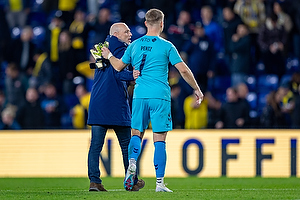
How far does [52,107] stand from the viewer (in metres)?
14.1

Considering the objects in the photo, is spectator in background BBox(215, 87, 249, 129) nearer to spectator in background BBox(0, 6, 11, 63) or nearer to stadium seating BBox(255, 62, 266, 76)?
stadium seating BBox(255, 62, 266, 76)

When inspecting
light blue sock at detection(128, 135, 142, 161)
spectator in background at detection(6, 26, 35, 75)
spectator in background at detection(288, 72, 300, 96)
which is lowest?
light blue sock at detection(128, 135, 142, 161)

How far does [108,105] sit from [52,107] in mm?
6747

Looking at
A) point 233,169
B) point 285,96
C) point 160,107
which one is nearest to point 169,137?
point 233,169

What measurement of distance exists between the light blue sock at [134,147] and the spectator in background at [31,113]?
7099 millimetres

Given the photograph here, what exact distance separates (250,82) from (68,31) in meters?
4.60

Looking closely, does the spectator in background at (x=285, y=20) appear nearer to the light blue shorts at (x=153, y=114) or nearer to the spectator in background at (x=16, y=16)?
the spectator in background at (x=16, y=16)

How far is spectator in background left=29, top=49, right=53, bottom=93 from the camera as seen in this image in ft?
50.8

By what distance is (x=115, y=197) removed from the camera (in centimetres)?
662

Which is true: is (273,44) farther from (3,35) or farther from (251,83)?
(3,35)

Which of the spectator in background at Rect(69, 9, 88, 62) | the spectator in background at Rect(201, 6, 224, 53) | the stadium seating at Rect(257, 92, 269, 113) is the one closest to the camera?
the spectator in background at Rect(201, 6, 224, 53)

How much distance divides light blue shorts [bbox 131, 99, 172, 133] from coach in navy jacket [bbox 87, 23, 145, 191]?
452mm

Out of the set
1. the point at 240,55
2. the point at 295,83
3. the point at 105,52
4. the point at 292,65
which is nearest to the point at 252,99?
the point at 240,55

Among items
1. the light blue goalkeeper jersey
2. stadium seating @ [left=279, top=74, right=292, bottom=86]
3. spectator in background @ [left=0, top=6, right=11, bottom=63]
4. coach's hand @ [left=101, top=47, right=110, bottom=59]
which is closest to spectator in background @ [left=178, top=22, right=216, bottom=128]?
stadium seating @ [left=279, top=74, right=292, bottom=86]
